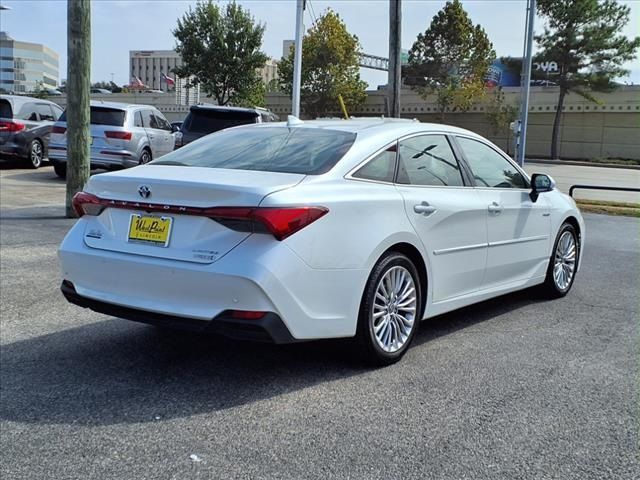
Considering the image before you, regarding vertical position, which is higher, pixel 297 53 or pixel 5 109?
pixel 297 53

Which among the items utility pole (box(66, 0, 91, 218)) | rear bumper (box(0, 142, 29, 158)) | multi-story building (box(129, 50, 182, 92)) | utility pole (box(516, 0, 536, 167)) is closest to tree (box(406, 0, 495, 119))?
utility pole (box(516, 0, 536, 167))

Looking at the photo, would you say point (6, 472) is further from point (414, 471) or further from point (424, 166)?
point (424, 166)

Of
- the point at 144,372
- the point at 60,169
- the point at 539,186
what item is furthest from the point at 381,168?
the point at 60,169

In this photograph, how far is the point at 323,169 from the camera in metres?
Result: 4.11

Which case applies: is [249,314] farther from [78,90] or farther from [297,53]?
[297,53]

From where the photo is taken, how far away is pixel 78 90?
32.9ft

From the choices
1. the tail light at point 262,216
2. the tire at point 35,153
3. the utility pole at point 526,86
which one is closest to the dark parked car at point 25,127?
the tire at point 35,153

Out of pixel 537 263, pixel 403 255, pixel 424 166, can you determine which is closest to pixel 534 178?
pixel 537 263

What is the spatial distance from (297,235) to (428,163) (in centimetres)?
160

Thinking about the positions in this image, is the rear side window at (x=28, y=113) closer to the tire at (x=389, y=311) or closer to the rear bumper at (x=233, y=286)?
the rear bumper at (x=233, y=286)

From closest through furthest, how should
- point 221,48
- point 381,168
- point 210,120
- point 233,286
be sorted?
point 233,286, point 381,168, point 210,120, point 221,48

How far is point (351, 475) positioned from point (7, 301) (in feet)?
12.9

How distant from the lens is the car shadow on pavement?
3621 millimetres

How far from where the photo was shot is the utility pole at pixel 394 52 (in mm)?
15039
